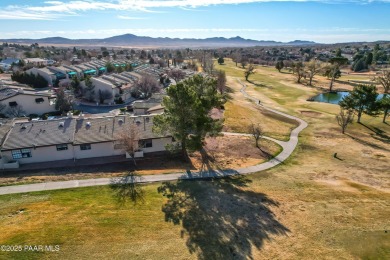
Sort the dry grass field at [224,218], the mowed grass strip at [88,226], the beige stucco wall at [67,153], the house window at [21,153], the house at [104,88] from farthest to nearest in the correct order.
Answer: the house at [104,88]
the beige stucco wall at [67,153]
the house window at [21,153]
the dry grass field at [224,218]
the mowed grass strip at [88,226]

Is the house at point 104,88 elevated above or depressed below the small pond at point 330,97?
above

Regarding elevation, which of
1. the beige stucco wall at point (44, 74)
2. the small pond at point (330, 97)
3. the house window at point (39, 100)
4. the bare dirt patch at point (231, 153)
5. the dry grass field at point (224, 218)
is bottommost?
the small pond at point (330, 97)

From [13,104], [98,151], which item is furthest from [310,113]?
[13,104]

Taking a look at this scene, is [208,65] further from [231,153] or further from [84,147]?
[84,147]

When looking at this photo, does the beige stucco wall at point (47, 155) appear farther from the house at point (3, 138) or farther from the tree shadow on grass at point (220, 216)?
the tree shadow on grass at point (220, 216)

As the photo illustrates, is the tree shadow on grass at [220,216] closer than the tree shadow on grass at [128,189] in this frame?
Yes

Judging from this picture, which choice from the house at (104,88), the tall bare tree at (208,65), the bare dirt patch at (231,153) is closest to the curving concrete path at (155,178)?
the bare dirt patch at (231,153)

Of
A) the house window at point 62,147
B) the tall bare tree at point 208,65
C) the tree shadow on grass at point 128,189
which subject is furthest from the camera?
the tall bare tree at point 208,65
